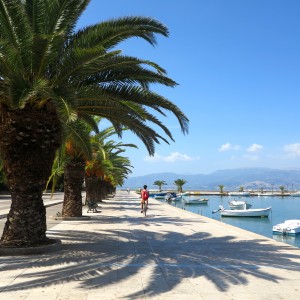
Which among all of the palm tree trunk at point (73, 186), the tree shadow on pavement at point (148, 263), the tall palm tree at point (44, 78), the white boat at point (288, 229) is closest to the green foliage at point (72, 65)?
the tall palm tree at point (44, 78)

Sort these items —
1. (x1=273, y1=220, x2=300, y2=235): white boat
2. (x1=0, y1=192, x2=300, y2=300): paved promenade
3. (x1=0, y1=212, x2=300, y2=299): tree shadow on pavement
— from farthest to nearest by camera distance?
(x1=273, y1=220, x2=300, y2=235): white boat < (x1=0, y1=212, x2=300, y2=299): tree shadow on pavement < (x1=0, y1=192, x2=300, y2=300): paved promenade

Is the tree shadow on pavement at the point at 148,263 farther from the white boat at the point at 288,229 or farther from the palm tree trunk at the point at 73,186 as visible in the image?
the white boat at the point at 288,229

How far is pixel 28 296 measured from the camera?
221 inches

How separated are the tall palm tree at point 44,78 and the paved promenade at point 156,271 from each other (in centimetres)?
139

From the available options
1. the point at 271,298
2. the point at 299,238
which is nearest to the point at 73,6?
the point at 271,298

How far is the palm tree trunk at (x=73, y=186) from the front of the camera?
1823 centimetres

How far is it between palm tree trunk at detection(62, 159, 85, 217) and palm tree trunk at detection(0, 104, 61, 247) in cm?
891

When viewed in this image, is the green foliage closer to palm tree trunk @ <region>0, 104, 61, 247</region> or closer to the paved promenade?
palm tree trunk @ <region>0, 104, 61, 247</region>

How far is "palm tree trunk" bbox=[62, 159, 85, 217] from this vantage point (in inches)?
718

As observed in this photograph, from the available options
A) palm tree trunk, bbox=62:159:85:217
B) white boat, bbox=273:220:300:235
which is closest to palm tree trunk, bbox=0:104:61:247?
palm tree trunk, bbox=62:159:85:217

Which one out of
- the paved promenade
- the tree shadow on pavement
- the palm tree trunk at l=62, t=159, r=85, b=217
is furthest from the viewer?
the palm tree trunk at l=62, t=159, r=85, b=217

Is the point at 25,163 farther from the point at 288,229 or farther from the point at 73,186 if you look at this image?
the point at 288,229

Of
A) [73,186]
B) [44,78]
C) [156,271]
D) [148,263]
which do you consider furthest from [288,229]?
[44,78]

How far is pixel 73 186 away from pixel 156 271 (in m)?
11.7
